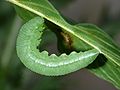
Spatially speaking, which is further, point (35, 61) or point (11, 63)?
point (11, 63)

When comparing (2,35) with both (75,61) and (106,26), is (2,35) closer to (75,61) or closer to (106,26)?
(106,26)

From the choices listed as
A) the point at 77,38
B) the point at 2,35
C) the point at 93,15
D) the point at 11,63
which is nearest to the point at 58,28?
the point at 77,38

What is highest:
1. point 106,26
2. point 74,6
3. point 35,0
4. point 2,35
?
point 35,0

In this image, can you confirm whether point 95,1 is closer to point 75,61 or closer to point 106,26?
point 106,26

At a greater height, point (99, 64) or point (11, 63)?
point (99, 64)

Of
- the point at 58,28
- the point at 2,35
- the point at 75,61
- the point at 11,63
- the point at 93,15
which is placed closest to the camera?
the point at 75,61

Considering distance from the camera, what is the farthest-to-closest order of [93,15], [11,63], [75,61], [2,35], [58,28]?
[93,15] → [2,35] → [11,63] → [58,28] → [75,61]
